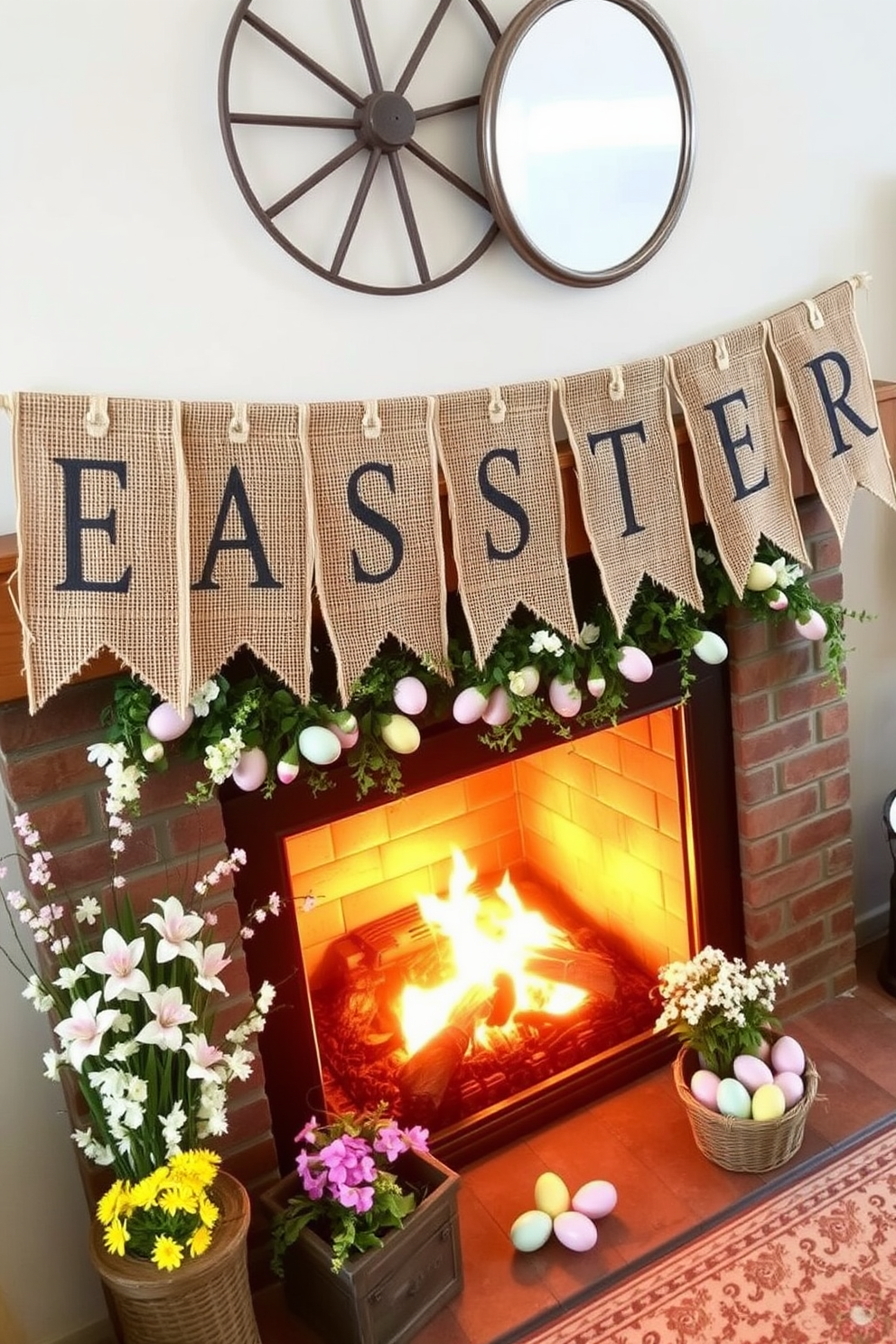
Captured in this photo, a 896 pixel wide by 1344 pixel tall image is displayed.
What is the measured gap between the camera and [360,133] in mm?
1586

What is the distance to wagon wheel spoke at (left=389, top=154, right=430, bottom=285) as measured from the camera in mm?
1613

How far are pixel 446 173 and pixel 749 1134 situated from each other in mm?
1521

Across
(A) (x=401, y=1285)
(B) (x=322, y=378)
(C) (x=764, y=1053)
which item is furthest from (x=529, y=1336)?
(B) (x=322, y=378)

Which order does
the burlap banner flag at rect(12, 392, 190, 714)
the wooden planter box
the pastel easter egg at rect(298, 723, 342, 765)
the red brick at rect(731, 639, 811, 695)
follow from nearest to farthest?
1. the burlap banner flag at rect(12, 392, 190, 714)
2. the pastel easter egg at rect(298, 723, 342, 765)
3. the wooden planter box
4. the red brick at rect(731, 639, 811, 695)

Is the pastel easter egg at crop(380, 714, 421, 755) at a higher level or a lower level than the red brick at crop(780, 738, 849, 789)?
higher

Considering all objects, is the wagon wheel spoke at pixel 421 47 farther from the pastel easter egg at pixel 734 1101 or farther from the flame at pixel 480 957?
the pastel easter egg at pixel 734 1101

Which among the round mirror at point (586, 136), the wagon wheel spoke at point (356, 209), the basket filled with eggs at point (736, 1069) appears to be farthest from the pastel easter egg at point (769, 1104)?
the wagon wheel spoke at point (356, 209)

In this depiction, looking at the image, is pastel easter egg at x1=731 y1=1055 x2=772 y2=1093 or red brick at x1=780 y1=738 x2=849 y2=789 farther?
red brick at x1=780 y1=738 x2=849 y2=789

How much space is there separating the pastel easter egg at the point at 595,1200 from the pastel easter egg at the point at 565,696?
76 cm

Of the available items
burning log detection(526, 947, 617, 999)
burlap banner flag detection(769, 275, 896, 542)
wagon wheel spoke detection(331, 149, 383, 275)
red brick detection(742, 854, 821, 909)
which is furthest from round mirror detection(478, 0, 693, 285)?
burning log detection(526, 947, 617, 999)

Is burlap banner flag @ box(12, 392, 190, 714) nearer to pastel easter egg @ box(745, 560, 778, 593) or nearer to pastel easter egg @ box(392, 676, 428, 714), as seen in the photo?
pastel easter egg @ box(392, 676, 428, 714)

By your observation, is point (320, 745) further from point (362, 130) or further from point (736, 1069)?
point (736, 1069)

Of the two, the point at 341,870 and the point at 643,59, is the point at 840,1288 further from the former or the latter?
the point at 643,59

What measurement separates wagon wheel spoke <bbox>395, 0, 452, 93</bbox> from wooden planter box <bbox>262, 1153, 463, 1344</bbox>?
1512mm
